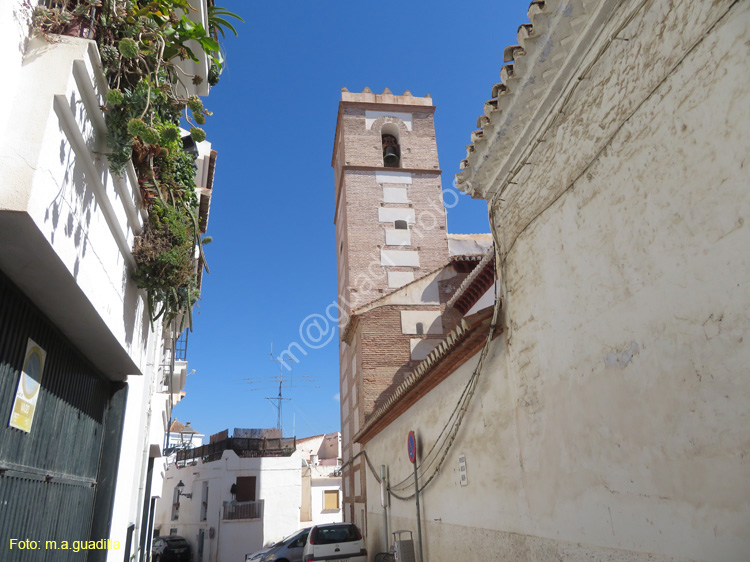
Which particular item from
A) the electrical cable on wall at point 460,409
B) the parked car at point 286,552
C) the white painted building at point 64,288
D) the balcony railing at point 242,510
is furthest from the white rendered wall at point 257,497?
the white painted building at point 64,288

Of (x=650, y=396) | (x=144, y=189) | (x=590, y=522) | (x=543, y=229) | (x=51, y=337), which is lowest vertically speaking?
(x=590, y=522)

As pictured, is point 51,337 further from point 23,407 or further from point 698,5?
point 698,5

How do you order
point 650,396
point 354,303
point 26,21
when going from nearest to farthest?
point 26,21 < point 650,396 < point 354,303

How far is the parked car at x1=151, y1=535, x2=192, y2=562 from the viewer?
20.4m

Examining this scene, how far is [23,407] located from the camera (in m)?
3.12

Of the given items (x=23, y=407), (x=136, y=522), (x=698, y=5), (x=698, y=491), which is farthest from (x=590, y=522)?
(x=136, y=522)

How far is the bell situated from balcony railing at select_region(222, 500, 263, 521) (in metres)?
16.5

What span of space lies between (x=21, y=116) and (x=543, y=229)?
12.9 ft

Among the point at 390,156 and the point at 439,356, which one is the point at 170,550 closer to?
the point at 390,156

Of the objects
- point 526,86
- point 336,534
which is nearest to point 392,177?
point 336,534

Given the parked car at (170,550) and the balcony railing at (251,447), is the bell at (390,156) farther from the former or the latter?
the parked car at (170,550)

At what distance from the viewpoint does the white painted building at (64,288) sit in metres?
2.59

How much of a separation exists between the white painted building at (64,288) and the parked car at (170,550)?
18.2m

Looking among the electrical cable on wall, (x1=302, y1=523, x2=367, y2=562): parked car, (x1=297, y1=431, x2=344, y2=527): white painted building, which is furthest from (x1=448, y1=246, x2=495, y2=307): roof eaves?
(x1=297, y1=431, x2=344, y2=527): white painted building
